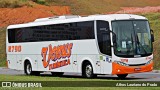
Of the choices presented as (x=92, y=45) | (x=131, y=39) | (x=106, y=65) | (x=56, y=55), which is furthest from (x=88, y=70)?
(x=56, y=55)

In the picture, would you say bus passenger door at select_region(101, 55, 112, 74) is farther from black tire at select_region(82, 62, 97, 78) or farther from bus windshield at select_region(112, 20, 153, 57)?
black tire at select_region(82, 62, 97, 78)

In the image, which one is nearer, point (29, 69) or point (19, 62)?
point (29, 69)

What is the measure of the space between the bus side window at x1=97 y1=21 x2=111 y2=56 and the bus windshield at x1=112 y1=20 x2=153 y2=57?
40 centimetres

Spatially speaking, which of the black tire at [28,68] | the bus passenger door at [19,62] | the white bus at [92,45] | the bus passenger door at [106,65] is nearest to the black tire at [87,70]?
the white bus at [92,45]

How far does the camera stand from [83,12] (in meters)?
82.8

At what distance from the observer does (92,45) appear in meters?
30.3

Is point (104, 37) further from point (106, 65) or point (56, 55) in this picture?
point (56, 55)

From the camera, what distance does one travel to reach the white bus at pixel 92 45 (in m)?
29.1

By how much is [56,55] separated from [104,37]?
491cm

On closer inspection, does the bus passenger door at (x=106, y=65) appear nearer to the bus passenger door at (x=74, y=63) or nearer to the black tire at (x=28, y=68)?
the bus passenger door at (x=74, y=63)

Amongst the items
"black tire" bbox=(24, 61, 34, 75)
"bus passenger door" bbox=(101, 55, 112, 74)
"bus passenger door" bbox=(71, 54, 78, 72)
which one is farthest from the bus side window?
"black tire" bbox=(24, 61, 34, 75)

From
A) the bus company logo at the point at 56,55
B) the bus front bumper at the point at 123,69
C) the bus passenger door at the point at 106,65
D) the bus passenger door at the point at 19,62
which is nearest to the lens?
the bus front bumper at the point at 123,69

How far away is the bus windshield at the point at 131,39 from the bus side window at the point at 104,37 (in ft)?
1.32

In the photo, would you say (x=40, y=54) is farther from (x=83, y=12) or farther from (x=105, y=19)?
(x=83, y=12)
